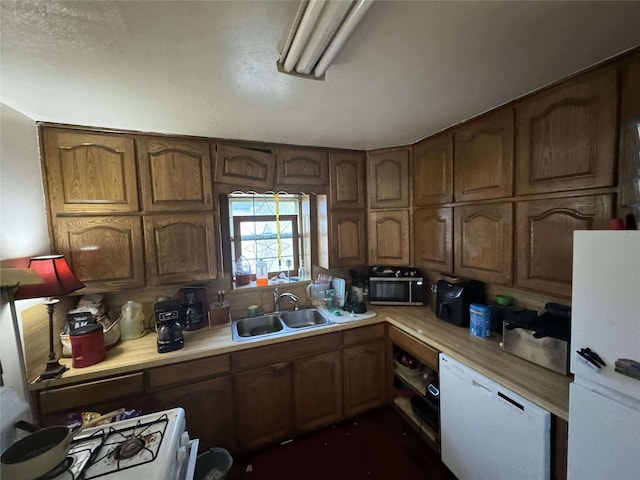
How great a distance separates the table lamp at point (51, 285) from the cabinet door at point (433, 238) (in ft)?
7.32

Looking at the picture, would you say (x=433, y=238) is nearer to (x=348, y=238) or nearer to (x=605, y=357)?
(x=348, y=238)

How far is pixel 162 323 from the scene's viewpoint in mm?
1603

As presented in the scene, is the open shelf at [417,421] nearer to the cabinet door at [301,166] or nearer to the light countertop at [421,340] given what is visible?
the light countertop at [421,340]

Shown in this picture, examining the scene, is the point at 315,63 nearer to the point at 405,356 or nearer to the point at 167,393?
the point at 167,393

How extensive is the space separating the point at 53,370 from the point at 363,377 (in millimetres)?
1871

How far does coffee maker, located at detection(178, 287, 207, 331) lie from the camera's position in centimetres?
178

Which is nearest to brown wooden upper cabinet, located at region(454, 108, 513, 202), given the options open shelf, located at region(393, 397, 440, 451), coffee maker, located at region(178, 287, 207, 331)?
open shelf, located at region(393, 397, 440, 451)

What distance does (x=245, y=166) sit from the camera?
1.88 metres

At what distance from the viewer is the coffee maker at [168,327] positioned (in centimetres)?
150

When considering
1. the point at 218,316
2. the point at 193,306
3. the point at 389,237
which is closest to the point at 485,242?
the point at 389,237

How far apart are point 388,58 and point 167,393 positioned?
200cm

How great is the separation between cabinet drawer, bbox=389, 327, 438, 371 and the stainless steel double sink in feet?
1.64

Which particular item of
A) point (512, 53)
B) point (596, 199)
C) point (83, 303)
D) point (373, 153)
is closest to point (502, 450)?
point (596, 199)

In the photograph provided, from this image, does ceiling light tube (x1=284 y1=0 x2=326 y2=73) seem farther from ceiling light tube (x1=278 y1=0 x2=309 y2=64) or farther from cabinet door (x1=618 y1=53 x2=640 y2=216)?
cabinet door (x1=618 y1=53 x2=640 y2=216)
